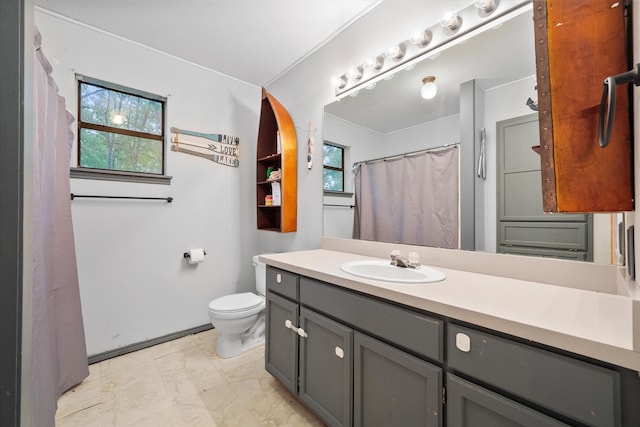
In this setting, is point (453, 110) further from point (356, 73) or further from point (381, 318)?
point (381, 318)

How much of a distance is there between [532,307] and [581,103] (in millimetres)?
595

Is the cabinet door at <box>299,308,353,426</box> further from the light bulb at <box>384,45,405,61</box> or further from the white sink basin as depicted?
the light bulb at <box>384,45,405,61</box>

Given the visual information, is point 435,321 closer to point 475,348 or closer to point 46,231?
point 475,348

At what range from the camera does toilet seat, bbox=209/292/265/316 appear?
1.96m

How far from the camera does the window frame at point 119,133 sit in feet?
6.32

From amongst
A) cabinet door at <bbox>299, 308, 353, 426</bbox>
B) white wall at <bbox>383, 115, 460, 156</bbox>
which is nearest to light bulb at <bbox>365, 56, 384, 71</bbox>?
white wall at <bbox>383, 115, 460, 156</bbox>

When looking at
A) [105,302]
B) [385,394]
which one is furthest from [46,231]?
[385,394]

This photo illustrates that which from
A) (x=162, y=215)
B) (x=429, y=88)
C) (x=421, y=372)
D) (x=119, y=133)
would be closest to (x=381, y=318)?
(x=421, y=372)

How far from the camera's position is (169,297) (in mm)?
2303

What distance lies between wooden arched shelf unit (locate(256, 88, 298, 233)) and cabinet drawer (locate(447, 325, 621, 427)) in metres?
1.72

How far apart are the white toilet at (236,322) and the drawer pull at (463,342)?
1353 mm

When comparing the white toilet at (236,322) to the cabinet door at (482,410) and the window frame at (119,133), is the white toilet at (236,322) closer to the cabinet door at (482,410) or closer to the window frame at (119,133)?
the window frame at (119,133)

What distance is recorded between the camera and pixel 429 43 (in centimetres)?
148

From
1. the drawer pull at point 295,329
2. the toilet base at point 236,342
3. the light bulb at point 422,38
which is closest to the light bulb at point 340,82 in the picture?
the light bulb at point 422,38
